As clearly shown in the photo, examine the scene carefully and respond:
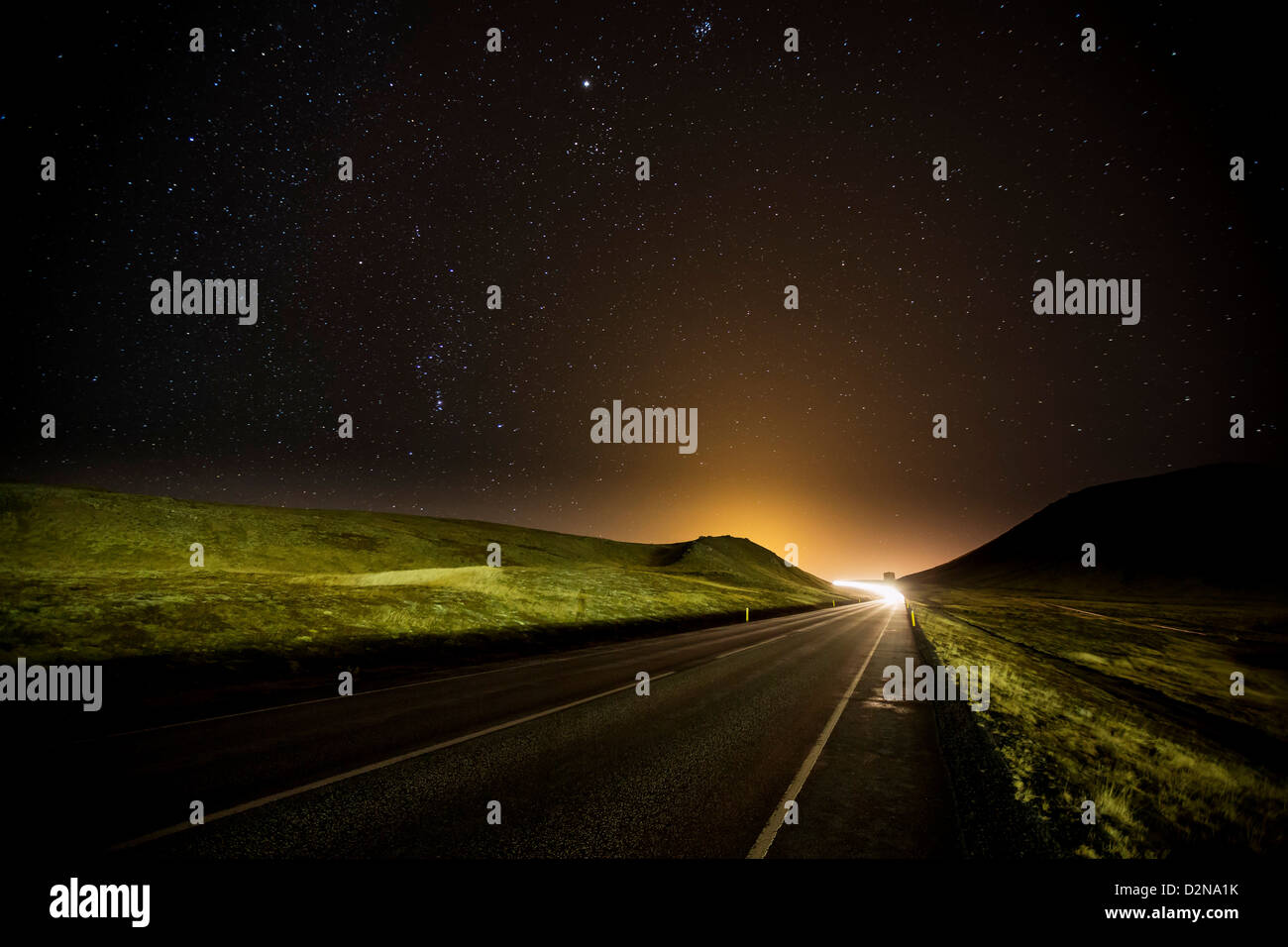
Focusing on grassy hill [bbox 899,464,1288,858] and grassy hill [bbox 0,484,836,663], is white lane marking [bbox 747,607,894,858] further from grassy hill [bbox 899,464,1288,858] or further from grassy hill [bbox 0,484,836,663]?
grassy hill [bbox 0,484,836,663]

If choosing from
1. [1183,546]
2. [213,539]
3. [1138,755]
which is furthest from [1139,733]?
[1183,546]

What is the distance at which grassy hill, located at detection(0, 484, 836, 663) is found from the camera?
14.6 m

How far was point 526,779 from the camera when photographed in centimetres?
531

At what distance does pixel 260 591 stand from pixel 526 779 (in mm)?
23476

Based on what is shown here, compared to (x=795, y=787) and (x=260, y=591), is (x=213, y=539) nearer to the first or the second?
(x=260, y=591)

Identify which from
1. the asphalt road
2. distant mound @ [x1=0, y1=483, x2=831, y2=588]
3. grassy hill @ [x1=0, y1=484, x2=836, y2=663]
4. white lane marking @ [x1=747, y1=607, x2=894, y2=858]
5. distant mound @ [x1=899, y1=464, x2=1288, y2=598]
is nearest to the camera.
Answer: white lane marking @ [x1=747, y1=607, x2=894, y2=858]

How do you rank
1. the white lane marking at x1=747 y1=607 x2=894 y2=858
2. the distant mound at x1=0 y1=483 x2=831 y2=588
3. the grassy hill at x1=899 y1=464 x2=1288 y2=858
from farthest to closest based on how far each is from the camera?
the distant mound at x1=0 y1=483 x2=831 y2=588
the grassy hill at x1=899 y1=464 x2=1288 y2=858
the white lane marking at x1=747 y1=607 x2=894 y2=858

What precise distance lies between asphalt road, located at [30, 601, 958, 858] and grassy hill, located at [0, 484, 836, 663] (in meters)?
8.73

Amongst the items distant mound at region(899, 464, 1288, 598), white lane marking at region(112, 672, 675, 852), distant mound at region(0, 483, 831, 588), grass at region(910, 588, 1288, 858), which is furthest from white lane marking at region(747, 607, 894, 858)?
distant mound at region(899, 464, 1288, 598)
